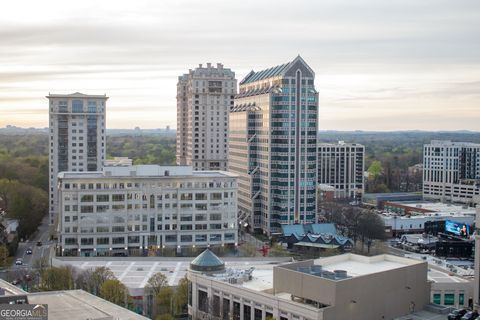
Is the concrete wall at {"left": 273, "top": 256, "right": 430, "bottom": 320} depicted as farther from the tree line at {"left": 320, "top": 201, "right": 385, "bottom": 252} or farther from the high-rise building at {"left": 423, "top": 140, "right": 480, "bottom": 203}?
the high-rise building at {"left": 423, "top": 140, "right": 480, "bottom": 203}

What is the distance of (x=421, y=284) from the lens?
1219 inches

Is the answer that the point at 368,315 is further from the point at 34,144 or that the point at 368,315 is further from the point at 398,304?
the point at 34,144

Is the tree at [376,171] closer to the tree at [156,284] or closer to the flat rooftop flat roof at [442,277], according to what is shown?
the flat rooftop flat roof at [442,277]

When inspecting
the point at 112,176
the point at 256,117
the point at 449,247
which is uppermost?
the point at 256,117

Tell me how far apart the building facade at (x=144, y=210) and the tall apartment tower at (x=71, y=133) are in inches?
576

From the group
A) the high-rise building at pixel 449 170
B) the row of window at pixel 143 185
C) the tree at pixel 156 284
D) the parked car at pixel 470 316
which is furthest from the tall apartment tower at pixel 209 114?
the parked car at pixel 470 316

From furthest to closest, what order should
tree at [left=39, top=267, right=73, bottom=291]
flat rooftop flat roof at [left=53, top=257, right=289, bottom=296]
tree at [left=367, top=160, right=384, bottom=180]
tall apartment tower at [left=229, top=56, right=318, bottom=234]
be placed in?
tree at [left=367, top=160, right=384, bottom=180] → tall apartment tower at [left=229, top=56, right=318, bottom=234] → tree at [left=39, top=267, right=73, bottom=291] → flat rooftop flat roof at [left=53, top=257, right=289, bottom=296]

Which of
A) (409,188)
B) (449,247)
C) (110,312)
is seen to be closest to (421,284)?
(110,312)

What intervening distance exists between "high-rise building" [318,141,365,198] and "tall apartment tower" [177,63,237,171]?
15148 millimetres

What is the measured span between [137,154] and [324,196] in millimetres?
81898

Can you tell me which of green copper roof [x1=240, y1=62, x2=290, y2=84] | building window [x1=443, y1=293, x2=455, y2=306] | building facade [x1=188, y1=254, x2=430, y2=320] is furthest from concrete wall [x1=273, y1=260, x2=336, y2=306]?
green copper roof [x1=240, y1=62, x2=290, y2=84]

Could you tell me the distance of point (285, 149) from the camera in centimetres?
5734

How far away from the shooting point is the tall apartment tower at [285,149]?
5728 centimetres

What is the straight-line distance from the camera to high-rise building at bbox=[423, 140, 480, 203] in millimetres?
88125
